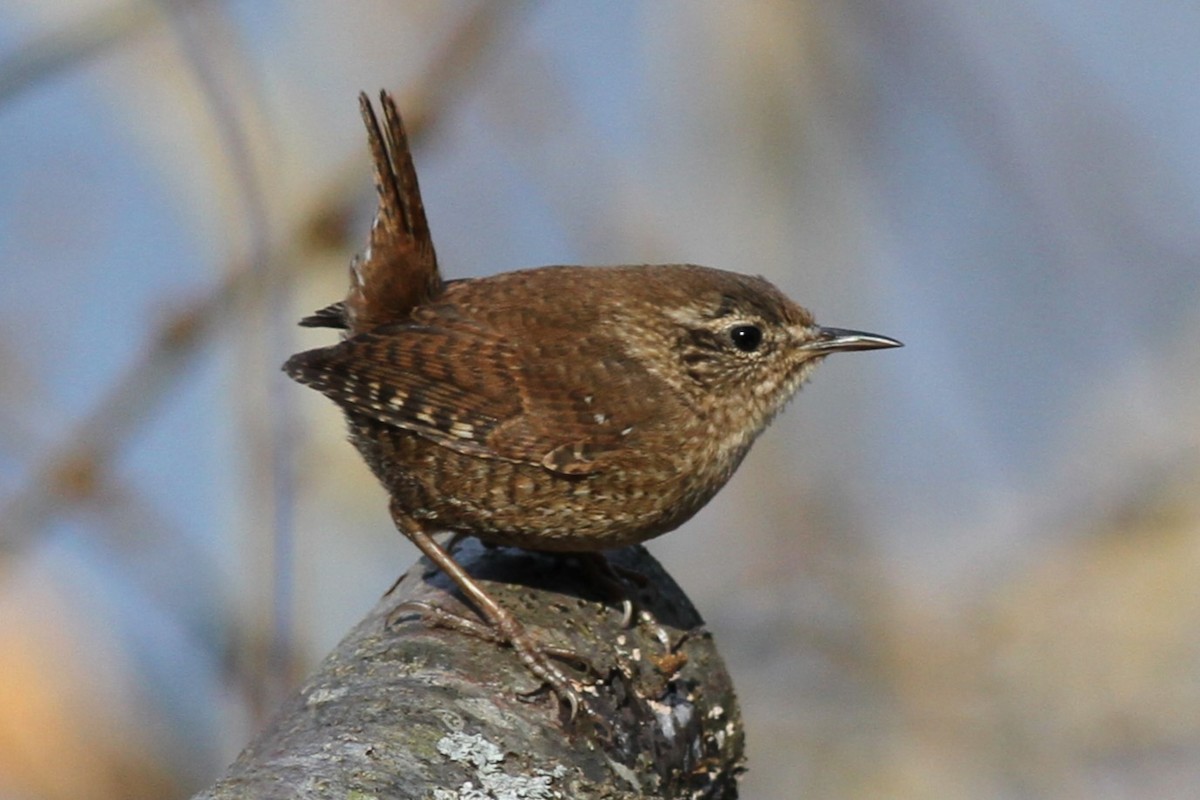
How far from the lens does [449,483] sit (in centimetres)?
346

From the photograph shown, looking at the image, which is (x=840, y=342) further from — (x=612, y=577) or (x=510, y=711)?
(x=510, y=711)

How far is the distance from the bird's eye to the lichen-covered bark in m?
0.58

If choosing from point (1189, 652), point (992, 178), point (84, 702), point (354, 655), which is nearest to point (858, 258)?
point (992, 178)

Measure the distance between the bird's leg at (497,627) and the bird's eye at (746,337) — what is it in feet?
2.89

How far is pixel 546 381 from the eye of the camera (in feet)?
11.6

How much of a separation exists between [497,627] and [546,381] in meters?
0.76

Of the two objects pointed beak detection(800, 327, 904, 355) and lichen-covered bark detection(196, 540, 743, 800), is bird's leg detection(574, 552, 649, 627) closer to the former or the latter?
lichen-covered bark detection(196, 540, 743, 800)

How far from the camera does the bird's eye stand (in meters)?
3.78

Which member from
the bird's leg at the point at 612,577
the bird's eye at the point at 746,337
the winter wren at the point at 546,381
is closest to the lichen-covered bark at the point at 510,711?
the bird's leg at the point at 612,577

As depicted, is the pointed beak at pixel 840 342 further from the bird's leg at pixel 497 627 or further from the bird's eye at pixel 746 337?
the bird's leg at pixel 497 627

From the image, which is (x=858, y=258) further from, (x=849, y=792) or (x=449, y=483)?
(x=449, y=483)

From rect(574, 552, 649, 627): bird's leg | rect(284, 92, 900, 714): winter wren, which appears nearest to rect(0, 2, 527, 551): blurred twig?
rect(284, 92, 900, 714): winter wren

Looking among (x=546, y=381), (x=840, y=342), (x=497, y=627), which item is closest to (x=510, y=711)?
(x=497, y=627)

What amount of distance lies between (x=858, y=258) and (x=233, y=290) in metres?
3.28
